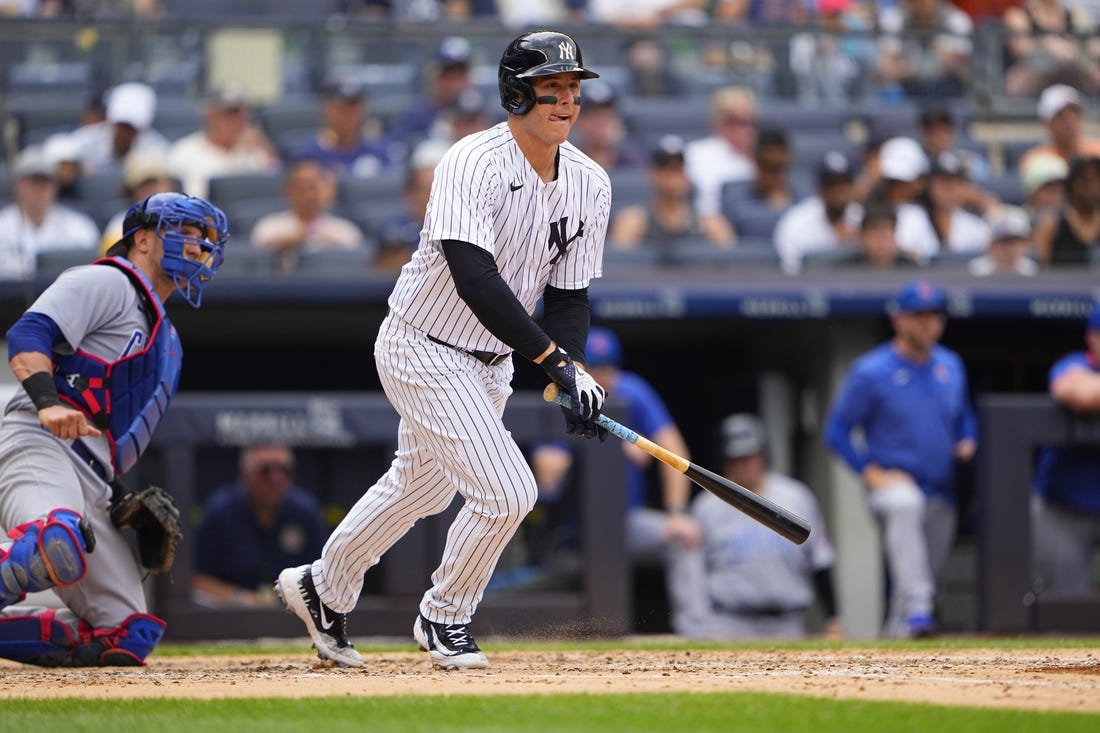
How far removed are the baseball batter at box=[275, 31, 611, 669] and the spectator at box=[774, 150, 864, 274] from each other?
438 centimetres

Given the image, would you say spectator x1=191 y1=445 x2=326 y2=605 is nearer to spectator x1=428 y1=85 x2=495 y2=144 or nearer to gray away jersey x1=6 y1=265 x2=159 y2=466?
gray away jersey x1=6 y1=265 x2=159 y2=466

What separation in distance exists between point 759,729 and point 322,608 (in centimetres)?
189

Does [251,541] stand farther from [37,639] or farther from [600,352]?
[37,639]

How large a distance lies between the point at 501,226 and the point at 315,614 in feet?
4.47

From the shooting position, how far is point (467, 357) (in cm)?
490

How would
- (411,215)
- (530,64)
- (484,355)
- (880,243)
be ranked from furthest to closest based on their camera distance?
(411,215) < (880,243) < (484,355) < (530,64)

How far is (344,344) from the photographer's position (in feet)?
30.9

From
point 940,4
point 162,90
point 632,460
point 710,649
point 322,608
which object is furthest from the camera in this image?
point 940,4

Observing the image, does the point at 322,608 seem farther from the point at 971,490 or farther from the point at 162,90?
the point at 162,90

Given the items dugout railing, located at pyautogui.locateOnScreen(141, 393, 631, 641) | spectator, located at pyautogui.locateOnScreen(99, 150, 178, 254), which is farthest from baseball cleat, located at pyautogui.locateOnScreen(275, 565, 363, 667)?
spectator, located at pyautogui.locateOnScreen(99, 150, 178, 254)

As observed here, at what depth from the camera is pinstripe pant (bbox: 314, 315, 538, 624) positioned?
187 inches

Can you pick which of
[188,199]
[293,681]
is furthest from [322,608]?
[188,199]

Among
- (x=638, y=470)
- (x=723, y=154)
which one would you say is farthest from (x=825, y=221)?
(x=638, y=470)

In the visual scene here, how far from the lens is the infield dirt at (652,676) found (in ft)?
14.3
